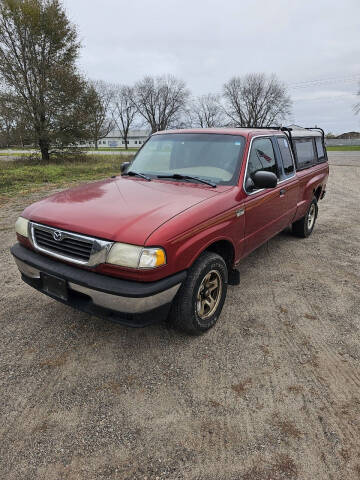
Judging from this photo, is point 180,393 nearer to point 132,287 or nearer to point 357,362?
point 132,287

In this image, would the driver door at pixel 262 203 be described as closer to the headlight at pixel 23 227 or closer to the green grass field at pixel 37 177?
the headlight at pixel 23 227

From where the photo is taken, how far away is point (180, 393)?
2230 millimetres

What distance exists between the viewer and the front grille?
7.61 feet

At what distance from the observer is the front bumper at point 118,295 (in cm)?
216

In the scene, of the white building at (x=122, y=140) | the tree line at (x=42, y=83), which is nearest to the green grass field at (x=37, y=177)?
the tree line at (x=42, y=83)

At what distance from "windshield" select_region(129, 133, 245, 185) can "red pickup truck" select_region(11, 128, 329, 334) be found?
1 cm

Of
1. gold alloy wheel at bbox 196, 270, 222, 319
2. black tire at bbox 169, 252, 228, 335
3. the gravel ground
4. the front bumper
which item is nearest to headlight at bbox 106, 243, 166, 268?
the front bumper

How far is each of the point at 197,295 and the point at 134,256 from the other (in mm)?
768

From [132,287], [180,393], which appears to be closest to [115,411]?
[180,393]

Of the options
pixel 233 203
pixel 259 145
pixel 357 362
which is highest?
pixel 259 145

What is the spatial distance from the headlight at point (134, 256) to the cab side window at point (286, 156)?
2.78 m

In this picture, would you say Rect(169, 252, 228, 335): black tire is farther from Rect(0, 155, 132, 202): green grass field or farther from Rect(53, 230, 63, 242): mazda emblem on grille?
Rect(0, 155, 132, 202): green grass field

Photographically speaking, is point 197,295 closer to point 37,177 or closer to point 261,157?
point 261,157

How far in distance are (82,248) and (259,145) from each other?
2427 millimetres
